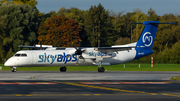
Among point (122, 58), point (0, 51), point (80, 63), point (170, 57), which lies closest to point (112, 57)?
point (122, 58)

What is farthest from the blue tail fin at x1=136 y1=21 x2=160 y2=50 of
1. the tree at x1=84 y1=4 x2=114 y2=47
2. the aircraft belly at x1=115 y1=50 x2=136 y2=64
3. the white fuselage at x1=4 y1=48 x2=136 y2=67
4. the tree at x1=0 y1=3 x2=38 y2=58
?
the tree at x1=84 y1=4 x2=114 y2=47

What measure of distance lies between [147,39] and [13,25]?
46.0m

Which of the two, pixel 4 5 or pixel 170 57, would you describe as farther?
pixel 4 5

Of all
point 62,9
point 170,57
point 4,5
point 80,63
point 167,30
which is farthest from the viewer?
point 62,9

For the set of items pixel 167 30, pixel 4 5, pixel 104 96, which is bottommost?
pixel 104 96

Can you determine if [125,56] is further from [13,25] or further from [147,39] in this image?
[13,25]

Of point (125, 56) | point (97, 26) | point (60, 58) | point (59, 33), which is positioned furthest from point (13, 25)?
point (125, 56)

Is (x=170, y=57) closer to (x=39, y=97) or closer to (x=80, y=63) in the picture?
(x=80, y=63)

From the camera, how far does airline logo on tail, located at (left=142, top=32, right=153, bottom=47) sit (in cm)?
4158

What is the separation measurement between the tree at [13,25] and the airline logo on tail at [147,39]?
43.5 meters

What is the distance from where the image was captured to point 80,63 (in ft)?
126

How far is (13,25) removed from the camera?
251ft

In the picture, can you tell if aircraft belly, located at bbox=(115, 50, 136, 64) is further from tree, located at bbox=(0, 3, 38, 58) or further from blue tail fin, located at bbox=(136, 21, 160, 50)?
tree, located at bbox=(0, 3, 38, 58)

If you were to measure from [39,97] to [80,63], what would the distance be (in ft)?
79.4
